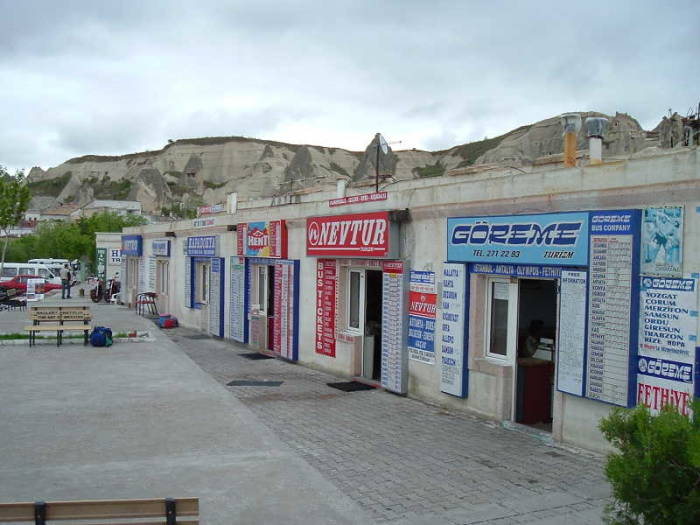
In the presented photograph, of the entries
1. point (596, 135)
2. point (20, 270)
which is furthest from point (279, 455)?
point (20, 270)

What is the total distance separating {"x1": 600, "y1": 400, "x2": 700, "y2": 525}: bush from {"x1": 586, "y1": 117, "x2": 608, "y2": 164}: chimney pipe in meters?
6.35

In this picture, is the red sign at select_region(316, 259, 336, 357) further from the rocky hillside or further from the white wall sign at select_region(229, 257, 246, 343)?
the rocky hillside

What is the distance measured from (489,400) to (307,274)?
5.90m

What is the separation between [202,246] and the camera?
19.9m

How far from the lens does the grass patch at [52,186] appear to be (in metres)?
154

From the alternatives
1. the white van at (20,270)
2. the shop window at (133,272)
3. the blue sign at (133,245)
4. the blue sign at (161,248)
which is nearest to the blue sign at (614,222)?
the blue sign at (161,248)

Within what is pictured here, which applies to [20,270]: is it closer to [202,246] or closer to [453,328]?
[202,246]

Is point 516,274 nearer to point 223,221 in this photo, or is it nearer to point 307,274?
point 307,274

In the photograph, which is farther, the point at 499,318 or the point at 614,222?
the point at 499,318

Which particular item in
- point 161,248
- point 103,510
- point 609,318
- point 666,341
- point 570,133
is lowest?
point 103,510

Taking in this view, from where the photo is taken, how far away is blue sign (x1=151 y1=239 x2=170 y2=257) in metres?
23.9

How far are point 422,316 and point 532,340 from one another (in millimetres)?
1836

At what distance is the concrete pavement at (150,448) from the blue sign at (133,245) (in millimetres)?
15774

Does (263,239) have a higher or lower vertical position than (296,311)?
higher
